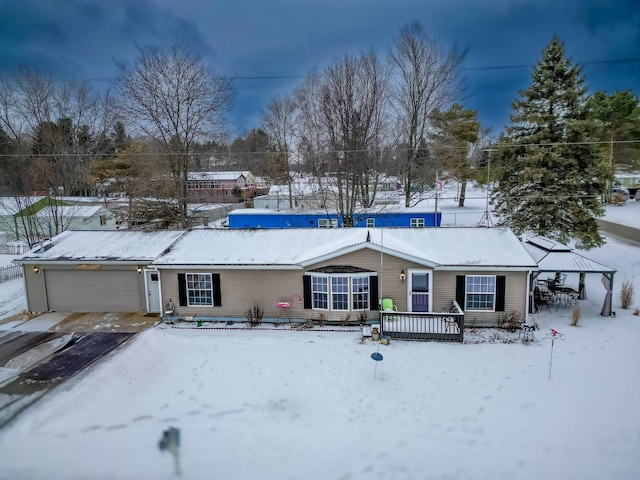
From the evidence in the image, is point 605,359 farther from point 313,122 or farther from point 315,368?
point 313,122

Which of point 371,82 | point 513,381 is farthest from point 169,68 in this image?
point 513,381

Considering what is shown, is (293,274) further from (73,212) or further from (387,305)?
(73,212)

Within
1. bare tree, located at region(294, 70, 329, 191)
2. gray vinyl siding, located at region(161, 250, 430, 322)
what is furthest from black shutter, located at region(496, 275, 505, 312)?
bare tree, located at region(294, 70, 329, 191)

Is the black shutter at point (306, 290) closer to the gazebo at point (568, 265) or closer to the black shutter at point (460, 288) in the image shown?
the black shutter at point (460, 288)

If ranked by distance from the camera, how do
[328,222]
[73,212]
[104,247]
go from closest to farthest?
[104,247]
[328,222]
[73,212]

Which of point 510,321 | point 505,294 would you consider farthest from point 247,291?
point 510,321

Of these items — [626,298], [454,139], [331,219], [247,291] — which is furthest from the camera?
[454,139]

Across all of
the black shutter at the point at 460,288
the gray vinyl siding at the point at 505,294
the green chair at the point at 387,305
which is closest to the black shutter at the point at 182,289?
the green chair at the point at 387,305
